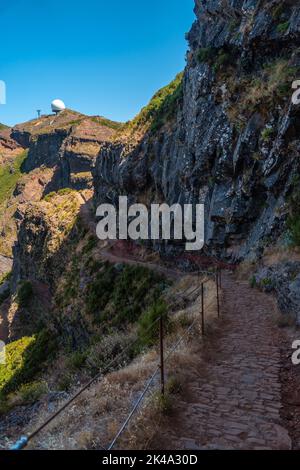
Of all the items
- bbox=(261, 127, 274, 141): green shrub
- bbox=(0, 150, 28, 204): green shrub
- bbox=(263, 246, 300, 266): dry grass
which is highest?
bbox=(0, 150, 28, 204): green shrub

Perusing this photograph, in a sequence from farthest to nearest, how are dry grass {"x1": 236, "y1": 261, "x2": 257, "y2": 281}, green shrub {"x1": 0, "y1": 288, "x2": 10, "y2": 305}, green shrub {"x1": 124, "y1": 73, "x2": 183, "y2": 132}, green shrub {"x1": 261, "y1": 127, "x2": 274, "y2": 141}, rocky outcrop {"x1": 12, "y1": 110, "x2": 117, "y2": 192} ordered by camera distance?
rocky outcrop {"x1": 12, "y1": 110, "x2": 117, "y2": 192} → green shrub {"x1": 0, "y1": 288, "x2": 10, "y2": 305} → green shrub {"x1": 124, "y1": 73, "x2": 183, "y2": 132} → green shrub {"x1": 261, "y1": 127, "x2": 274, "y2": 141} → dry grass {"x1": 236, "y1": 261, "x2": 257, "y2": 281}

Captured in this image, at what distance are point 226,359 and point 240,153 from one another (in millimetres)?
14638

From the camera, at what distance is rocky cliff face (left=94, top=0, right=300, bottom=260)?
18.0m

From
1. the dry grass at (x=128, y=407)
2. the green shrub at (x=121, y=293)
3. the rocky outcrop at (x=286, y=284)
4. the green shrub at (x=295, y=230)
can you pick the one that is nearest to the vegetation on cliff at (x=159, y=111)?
the green shrub at (x=121, y=293)

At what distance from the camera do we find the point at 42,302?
Result: 172 feet

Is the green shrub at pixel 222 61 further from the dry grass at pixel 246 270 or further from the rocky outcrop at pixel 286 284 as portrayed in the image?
the rocky outcrop at pixel 286 284

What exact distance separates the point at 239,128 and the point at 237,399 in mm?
17771

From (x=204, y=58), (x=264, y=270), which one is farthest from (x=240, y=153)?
(x=204, y=58)

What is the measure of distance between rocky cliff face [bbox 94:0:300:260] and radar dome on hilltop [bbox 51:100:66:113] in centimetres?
12064

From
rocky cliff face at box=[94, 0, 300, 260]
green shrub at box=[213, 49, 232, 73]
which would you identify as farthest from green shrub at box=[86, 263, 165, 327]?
green shrub at box=[213, 49, 232, 73]

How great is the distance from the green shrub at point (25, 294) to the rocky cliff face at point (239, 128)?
3062 cm

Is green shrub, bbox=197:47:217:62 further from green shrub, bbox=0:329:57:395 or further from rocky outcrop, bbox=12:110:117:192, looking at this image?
rocky outcrop, bbox=12:110:117:192

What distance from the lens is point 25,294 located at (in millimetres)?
54281

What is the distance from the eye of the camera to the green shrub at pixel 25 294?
53.1 metres
